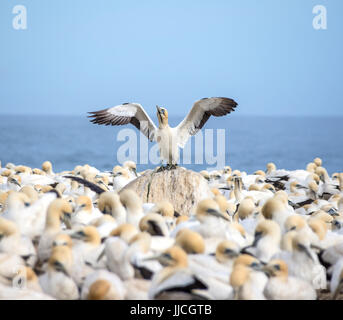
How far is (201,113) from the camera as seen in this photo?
1009cm

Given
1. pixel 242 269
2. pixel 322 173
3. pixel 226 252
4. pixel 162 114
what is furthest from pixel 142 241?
pixel 322 173

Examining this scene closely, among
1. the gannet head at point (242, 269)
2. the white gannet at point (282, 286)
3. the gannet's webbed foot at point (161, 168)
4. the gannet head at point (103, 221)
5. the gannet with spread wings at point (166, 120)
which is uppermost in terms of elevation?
the gannet with spread wings at point (166, 120)

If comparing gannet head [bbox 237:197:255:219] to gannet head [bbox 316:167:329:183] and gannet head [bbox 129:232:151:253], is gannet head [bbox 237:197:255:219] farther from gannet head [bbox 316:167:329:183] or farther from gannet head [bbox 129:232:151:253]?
gannet head [bbox 316:167:329:183]

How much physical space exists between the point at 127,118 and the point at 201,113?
1192 mm

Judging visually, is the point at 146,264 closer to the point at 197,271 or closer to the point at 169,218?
the point at 197,271

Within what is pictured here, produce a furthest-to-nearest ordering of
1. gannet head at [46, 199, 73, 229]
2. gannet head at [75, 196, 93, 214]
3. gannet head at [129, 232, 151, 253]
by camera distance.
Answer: gannet head at [75, 196, 93, 214], gannet head at [46, 199, 73, 229], gannet head at [129, 232, 151, 253]

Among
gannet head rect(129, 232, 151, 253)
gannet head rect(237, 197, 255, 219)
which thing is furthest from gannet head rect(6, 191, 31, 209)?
gannet head rect(237, 197, 255, 219)

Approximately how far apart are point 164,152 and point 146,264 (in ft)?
16.1

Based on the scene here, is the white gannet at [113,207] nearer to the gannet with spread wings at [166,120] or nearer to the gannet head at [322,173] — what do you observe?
the gannet with spread wings at [166,120]

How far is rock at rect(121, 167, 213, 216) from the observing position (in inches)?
344

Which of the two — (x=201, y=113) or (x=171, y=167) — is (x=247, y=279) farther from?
(x=201, y=113)

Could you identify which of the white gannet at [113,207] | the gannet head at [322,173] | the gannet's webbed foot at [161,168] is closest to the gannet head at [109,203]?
the white gannet at [113,207]

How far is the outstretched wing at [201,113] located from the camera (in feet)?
32.5

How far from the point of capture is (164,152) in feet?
32.7
